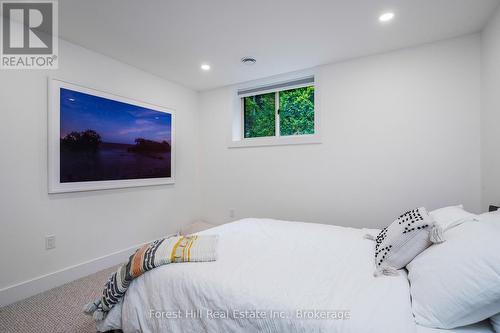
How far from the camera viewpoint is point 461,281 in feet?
3.22

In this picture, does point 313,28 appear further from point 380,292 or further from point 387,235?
point 380,292

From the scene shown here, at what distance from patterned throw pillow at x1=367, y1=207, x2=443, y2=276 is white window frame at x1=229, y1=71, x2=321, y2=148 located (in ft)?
5.71

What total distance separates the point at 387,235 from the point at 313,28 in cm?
188

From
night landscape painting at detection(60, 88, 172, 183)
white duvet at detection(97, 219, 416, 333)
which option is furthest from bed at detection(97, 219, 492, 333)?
night landscape painting at detection(60, 88, 172, 183)

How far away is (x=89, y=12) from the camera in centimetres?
198

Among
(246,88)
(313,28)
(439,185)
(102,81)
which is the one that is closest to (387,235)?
(439,185)

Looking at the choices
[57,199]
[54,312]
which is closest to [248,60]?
[57,199]

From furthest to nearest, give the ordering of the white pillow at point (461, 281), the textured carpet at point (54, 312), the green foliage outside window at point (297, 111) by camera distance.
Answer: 1. the green foliage outside window at point (297, 111)
2. the textured carpet at point (54, 312)
3. the white pillow at point (461, 281)

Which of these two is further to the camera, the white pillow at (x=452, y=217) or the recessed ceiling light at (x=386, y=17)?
the recessed ceiling light at (x=386, y=17)

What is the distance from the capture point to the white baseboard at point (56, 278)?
2070mm

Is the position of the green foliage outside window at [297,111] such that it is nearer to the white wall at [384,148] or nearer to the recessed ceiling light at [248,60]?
the white wall at [384,148]

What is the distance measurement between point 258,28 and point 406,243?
6.84 feet

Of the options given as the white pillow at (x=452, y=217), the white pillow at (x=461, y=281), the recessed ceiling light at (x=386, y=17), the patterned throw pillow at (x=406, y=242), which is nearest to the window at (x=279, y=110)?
the recessed ceiling light at (x=386, y=17)

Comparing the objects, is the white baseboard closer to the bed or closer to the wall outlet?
the wall outlet
